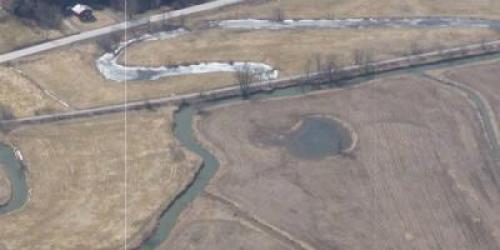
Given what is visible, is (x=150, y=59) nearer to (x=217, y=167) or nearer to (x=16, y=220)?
(x=217, y=167)

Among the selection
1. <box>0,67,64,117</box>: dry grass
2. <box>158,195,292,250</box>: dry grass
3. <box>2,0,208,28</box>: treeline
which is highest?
<box>2,0,208,28</box>: treeline

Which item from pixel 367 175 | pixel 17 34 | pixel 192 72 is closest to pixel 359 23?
pixel 192 72

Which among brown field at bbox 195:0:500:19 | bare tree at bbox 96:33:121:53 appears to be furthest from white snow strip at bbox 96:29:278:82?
brown field at bbox 195:0:500:19

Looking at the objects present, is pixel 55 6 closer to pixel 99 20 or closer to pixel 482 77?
pixel 99 20

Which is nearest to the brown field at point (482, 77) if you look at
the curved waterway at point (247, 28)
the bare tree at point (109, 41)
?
the curved waterway at point (247, 28)

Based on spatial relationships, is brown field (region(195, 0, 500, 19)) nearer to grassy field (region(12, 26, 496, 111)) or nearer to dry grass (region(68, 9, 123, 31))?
grassy field (region(12, 26, 496, 111))

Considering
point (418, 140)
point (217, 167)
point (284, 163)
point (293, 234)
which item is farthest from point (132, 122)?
point (418, 140)
